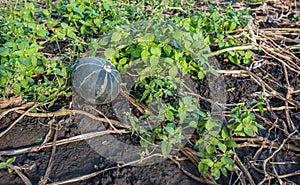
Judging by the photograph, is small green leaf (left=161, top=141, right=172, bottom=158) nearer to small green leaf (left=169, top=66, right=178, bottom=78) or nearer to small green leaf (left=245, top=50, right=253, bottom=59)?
small green leaf (left=169, top=66, right=178, bottom=78)

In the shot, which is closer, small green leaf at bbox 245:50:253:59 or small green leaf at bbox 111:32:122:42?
small green leaf at bbox 111:32:122:42

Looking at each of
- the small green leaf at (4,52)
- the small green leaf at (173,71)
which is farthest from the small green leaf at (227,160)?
the small green leaf at (4,52)

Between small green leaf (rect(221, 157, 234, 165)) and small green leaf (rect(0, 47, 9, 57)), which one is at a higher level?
small green leaf (rect(0, 47, 9, 57))

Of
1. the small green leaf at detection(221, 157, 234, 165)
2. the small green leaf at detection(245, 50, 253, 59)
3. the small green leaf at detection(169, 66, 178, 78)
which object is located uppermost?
the small green leaf at detection(169, 66, 178, 78)

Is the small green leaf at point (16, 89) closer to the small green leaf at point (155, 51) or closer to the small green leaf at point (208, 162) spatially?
the small green leaf at point (155, 51)

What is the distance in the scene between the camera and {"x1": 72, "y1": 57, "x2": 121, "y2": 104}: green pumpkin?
252 cm

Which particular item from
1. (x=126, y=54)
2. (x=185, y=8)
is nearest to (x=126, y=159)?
(x=126, y=54)

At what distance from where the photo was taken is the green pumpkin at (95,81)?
2.52 metres

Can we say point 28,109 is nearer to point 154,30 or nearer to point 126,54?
point 126,54

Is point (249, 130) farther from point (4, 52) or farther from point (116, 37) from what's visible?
point (4, 52)

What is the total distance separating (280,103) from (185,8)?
1578mm

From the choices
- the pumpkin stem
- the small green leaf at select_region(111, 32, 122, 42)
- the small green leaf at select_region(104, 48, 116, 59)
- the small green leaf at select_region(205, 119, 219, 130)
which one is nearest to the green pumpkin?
the pumpkin stem

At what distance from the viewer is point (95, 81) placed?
2.54m

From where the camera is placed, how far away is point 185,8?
3.88 m
